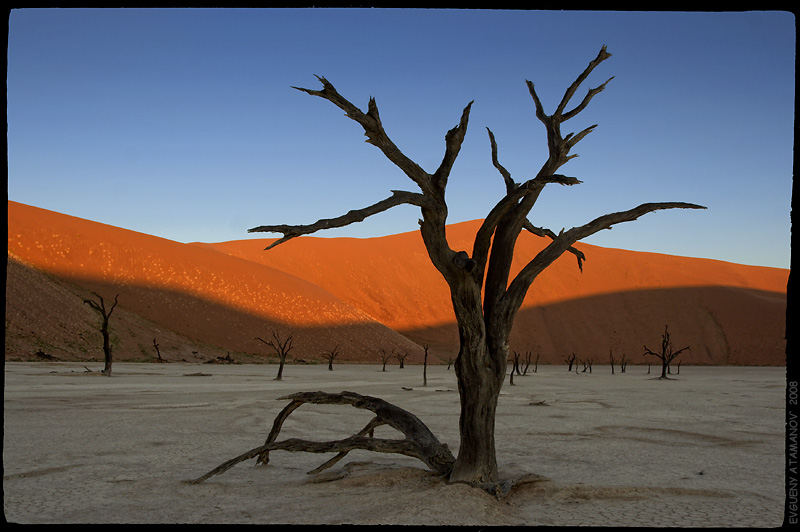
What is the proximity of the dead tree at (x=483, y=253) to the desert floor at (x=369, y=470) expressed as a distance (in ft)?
1.96

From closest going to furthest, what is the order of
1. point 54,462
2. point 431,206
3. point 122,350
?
point 431,206, point 54,462, point 122,350

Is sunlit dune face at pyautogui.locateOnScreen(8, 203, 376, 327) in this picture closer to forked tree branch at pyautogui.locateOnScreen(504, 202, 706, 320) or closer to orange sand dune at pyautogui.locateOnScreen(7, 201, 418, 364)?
orange sand dune at pyautogui.locateOnScreen(7, 201, 418, 364)

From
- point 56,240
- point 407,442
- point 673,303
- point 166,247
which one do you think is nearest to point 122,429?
point 407,442

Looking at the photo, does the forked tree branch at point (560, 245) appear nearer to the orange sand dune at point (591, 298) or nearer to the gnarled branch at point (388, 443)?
the gnarled branch at point (388, 443)

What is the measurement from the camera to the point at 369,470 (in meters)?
8.00

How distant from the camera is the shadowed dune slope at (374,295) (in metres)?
68.5

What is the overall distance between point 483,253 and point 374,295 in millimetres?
92173

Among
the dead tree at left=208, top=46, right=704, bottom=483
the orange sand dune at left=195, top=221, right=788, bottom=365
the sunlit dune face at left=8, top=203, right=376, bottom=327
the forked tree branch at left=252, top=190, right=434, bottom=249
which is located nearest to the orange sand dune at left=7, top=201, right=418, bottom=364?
the sunlit dune face at left=8, top=203, right=376, bottom=327

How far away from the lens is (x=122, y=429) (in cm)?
1259

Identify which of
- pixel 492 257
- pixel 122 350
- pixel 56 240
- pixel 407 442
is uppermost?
pixel 56 240

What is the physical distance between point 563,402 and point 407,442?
15323 millimetres

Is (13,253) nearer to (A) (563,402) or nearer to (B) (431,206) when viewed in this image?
(A) (563,402)

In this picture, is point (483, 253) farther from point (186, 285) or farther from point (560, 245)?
point (186, 285)

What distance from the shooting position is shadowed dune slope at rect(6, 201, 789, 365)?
225 feet
